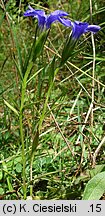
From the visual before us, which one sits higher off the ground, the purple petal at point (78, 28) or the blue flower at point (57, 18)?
the blue flower at point (57, 18)

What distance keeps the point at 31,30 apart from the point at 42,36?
152 cm

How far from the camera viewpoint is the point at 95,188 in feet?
3.67

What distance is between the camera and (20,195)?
4.17 ft

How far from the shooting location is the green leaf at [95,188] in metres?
1.11

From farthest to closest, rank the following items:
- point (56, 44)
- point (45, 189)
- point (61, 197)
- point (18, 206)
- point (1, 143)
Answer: point (56, 44) → point (1, 143) → point (45, 189) → point (61, 197) → point (18, 206)

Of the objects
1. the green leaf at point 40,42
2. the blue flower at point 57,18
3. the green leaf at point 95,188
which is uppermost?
the blue flower at point 57,18

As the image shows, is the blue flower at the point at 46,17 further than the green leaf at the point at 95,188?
No

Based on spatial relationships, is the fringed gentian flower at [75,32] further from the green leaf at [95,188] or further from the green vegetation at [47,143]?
the green leaf at [95,188]

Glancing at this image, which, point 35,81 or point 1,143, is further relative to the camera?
point 35,81

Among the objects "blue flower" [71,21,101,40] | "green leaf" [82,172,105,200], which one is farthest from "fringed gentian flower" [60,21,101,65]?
"green leaf" [82,172,105,200]

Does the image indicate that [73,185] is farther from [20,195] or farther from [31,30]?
[31,30]

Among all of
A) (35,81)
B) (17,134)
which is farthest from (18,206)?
(35,81)

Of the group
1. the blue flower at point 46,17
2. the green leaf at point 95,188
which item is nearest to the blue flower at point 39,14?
the blue flower at point 46,17

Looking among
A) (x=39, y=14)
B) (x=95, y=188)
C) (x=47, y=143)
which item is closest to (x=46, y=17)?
(x=39, y=14)
